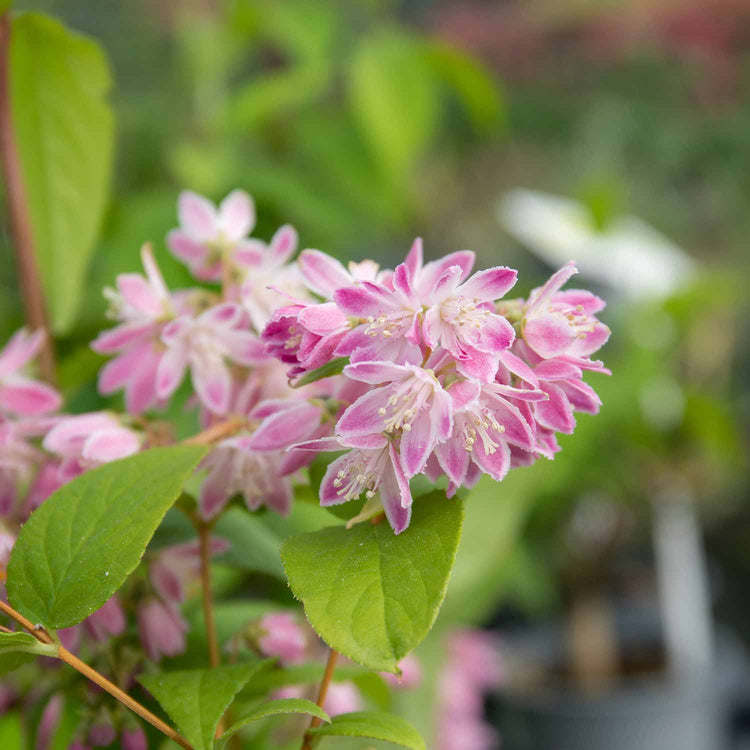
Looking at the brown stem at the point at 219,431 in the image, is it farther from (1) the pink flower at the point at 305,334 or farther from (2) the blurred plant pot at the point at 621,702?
(2) the blurred plant pot at the point at 621,702

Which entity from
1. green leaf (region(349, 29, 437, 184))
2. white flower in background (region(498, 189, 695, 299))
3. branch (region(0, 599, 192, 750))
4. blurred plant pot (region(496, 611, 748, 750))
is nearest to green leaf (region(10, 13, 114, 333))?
branch (region(0, 599, 192, 750))

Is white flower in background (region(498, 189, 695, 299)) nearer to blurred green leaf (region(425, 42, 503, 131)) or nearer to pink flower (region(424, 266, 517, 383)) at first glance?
blurred green leaf (region(425, 42, 503, 131))

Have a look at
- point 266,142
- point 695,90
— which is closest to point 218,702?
point 266,142

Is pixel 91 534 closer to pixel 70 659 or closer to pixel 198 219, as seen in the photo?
pixel 70 659

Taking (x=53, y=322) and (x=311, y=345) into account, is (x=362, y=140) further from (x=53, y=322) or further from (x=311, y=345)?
(x=311, y=345)

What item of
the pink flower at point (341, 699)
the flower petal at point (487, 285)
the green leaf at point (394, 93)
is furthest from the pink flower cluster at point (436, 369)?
the green leaf at point (394, 93)

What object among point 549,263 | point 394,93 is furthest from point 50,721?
point 549,263
